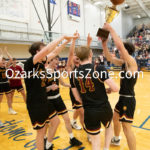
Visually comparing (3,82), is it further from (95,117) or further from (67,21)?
(67,21)

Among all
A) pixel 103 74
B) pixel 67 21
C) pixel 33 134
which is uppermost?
pixel 67 21

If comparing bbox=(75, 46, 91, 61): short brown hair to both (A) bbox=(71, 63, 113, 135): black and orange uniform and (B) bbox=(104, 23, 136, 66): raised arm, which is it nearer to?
(A) bbox=(71, 63, 113, 135): black and orange uniform

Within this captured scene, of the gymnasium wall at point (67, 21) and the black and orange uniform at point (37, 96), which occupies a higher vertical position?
the gymnasium wall at point (67, 21)

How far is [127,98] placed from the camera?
2.72m

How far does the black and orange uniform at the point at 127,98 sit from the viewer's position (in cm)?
267

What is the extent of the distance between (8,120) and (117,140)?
132 inches

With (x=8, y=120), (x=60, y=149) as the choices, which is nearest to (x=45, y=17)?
(x=8, y=120)

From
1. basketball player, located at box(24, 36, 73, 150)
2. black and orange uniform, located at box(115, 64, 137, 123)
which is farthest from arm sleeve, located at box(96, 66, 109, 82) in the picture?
basketball player, located at box(24, 36, 73, 150)

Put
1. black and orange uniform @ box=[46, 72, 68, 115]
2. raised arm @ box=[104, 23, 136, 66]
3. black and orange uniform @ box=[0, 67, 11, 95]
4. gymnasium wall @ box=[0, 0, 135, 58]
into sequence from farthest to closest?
gymnasium wall @ box=[0, 0, 135, 58], black and orange uniform @ box=[0, 67, 11, 95], black and orange uniform @ box=[46, 72, 68, 115], raised arm @ box=[104, 23, 136, 66]

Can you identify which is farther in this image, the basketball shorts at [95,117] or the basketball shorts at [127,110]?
the basketball shorts at [127,110]

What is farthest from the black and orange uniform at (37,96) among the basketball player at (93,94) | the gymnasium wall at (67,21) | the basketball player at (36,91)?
the gymnasium wall at (67,21)

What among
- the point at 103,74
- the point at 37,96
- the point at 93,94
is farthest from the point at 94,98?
the point at 37,96

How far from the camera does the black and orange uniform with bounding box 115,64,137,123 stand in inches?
105

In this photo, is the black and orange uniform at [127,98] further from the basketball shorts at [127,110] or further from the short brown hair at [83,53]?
the short brown hair at [83,53]
